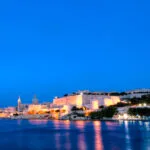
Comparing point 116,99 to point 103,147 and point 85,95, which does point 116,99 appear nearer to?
point 85,95

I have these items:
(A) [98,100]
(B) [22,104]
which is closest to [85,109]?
(A) [98,100]

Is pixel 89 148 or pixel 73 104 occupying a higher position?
pixel 73 104

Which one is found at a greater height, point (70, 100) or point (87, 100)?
point (70, 100)

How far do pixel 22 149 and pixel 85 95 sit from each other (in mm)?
55441

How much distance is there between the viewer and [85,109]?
214ft

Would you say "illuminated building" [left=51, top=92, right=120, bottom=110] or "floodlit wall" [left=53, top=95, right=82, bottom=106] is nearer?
"illuminated building" [left=51, top=92, right=120, bottom=110]

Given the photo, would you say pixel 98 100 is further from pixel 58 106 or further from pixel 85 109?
pixel 58 106

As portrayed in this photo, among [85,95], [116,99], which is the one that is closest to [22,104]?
[85,95]

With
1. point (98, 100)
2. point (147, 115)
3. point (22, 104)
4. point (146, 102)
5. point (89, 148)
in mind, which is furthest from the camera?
point (22, 104)

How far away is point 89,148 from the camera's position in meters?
15.9

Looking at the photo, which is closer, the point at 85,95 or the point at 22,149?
the point at 22,149

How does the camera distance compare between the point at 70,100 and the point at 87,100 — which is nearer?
the point at 87,100

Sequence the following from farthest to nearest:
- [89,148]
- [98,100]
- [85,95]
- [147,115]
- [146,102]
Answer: [85,95]
[98,100]
[146,102]
[147,115]
[89,148]

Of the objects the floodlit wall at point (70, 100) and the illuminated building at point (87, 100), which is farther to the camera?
the floodlit wall at point (70, 100)
